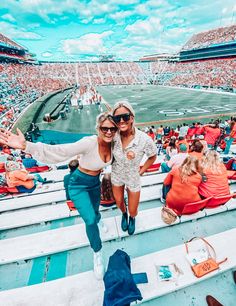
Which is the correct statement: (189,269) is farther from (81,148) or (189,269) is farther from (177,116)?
(177,116)

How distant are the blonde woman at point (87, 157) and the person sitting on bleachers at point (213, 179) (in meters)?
1.64

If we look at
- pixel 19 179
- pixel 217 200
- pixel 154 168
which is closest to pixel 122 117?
pixel 217 200

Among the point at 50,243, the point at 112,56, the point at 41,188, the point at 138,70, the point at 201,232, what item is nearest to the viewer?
the point at 50,243

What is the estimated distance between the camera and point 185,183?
2.56 metres

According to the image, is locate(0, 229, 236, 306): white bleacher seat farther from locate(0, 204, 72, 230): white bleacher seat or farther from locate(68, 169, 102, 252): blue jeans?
locate(0, 204, 72, 230): white bleacher seat

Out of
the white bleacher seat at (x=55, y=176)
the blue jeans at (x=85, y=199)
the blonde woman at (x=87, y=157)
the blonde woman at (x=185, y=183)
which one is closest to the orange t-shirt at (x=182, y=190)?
the blonde woman at (x=185, y=183)

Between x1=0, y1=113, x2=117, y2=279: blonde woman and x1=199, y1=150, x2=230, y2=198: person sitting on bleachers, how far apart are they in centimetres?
164

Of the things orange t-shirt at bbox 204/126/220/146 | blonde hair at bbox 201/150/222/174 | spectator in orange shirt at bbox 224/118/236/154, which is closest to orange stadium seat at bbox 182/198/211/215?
blonde hair at bbox 201/150/222/174

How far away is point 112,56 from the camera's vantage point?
348 ft

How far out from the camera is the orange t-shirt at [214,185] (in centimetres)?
278

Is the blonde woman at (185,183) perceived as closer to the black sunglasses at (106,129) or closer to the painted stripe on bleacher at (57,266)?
the black sunglasses at (106,129)

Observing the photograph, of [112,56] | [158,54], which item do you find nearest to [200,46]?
[158,54]

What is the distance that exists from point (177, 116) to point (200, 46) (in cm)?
6394

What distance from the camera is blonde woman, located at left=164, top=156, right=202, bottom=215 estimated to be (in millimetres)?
2527
